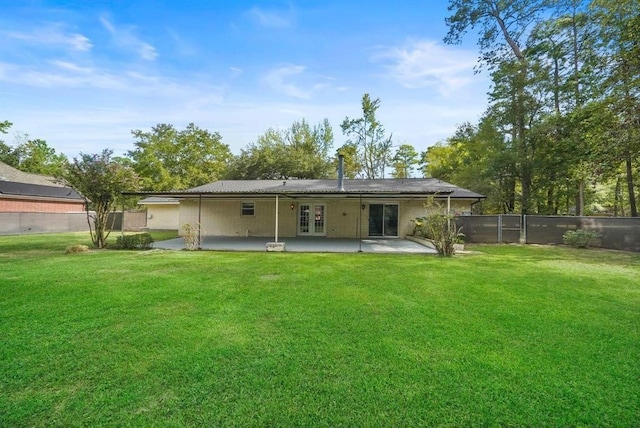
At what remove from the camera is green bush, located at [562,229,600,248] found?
11578 millimetres

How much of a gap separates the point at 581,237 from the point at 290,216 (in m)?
12.1

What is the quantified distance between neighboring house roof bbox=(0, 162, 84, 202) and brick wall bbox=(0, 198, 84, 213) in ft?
1.33

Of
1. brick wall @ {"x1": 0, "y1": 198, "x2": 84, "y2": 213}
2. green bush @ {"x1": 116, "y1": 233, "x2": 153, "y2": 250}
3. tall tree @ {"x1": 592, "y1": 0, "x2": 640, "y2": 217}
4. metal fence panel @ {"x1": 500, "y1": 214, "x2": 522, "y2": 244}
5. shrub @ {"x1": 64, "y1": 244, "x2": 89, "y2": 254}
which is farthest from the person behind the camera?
brick wall @ {"x1": 0, "y1": 198, "x2": 84, "y2": 213}

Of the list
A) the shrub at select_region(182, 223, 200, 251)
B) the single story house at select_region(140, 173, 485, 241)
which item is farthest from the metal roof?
the shrub at select_region(182, 223, 200, 251)

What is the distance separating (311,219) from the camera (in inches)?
590

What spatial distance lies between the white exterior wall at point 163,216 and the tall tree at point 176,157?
4792 millimetres

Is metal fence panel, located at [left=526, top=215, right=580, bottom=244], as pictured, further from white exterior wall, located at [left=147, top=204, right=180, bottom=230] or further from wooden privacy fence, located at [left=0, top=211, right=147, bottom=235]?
white exterior wall, located at [left=147, top=204, right=180, bottom=230]

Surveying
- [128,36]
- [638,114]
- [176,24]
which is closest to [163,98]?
[128,36]

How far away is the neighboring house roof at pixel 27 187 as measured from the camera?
17.6m

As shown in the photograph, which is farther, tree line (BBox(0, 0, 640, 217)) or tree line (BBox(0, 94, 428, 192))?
tree line (BBox(0, 94, 428, 192))

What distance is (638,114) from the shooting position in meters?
9.13

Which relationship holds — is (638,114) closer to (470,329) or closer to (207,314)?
(470,329)

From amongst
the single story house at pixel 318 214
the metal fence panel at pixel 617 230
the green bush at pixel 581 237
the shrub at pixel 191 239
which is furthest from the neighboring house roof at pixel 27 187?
the metal fence panel at pixel 617 230

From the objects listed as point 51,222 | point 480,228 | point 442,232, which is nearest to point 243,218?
point 442,232
